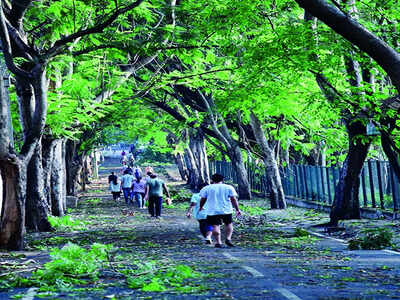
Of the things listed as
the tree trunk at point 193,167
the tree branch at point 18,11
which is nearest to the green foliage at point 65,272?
the tree branch at point 18,11

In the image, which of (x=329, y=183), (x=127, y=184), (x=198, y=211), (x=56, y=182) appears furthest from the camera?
(x=127, y=184)

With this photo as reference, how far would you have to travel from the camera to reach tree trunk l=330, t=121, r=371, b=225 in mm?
18594

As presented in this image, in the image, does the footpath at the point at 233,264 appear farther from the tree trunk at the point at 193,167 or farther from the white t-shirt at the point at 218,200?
the tree trunk at the point at 193,167

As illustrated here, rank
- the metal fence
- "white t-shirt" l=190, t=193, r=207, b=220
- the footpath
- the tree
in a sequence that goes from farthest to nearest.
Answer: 1. the metal fence
2. "white t-shirt" l=190, t=193, r=207, b=220
3. the tree
4. the footpath

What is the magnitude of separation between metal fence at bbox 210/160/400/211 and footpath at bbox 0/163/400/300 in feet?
10.6

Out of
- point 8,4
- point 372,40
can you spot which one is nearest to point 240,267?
point 372,40

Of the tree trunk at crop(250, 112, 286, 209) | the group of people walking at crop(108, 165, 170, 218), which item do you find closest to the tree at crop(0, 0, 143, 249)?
the group of people walking at crop(108, 165, 170, 218)

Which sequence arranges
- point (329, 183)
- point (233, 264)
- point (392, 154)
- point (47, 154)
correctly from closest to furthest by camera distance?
1. point (233, 264)
2. point (392, 154)
3. point (47, 154)
4. point (329, 183)

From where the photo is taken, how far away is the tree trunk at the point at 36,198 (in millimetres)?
17312

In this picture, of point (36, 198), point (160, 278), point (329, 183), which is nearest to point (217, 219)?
point (160, 278)

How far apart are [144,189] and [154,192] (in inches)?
295

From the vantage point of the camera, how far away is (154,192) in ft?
76.6

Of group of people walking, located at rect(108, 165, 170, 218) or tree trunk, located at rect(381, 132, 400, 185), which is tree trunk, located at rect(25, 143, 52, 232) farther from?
tree trunk, located at rect(381, 132, 400, 185)

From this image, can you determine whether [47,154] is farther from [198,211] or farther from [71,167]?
[71,167]
